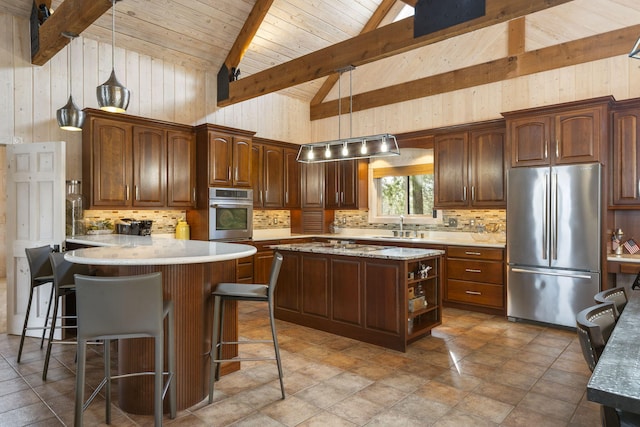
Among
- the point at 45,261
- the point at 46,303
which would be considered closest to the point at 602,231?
the point at 45,261

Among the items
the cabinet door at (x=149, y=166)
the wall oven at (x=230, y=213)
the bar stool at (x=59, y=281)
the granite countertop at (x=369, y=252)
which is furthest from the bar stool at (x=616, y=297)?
the cabinet door at (x=149, y=166)

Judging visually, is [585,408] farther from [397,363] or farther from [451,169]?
[451,169]

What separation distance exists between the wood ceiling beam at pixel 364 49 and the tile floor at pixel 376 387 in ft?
9.26

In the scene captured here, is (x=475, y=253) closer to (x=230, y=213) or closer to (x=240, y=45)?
(x=230, y=213)

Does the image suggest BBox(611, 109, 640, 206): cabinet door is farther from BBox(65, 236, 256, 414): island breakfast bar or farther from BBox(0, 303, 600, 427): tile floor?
BBox(65, 236, 256, 414): island breakfast bar

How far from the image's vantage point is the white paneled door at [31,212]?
4254 mm

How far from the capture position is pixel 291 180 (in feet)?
23.6

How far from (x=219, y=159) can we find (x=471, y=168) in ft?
11.6

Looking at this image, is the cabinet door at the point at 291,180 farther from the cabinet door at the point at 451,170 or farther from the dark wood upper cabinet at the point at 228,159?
the cabinet door at the point at 451,170

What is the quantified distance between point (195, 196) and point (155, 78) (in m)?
1.72

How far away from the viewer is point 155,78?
565cm

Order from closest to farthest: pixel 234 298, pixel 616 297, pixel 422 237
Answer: pixel 616 297 → pixel 234 298 → pixel 422 237

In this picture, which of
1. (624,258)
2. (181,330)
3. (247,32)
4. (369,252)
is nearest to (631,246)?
(624,258)

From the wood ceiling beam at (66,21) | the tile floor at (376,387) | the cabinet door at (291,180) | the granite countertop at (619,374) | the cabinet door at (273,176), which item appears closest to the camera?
the granite countertop at (619,374)
